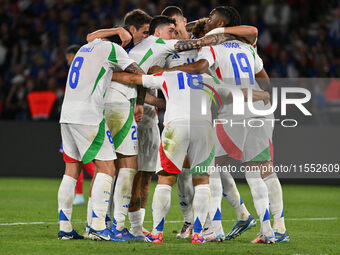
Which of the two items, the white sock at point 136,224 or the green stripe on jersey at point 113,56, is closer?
the green stripe on jersey at point 113,56

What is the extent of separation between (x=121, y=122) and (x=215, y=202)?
134 centimetres

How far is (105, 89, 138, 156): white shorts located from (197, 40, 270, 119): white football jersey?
0.98m

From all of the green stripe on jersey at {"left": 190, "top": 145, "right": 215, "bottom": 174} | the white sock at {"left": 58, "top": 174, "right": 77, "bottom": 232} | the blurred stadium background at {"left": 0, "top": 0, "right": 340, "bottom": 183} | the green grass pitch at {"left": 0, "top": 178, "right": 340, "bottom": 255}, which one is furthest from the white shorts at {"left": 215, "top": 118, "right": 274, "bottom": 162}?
the blurred stadium background at {"left": 0, "top": 0, "right": 340, "bottom": 183}

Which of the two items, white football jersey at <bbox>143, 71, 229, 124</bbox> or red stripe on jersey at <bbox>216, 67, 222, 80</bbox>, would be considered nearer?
white football jersey at <bbox>143, 71, 229, 124</bbox>

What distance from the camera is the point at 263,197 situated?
7.80 metres

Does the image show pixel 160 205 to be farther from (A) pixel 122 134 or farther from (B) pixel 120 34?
(B) pixel 120 34

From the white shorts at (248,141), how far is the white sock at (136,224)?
1285 millimetres

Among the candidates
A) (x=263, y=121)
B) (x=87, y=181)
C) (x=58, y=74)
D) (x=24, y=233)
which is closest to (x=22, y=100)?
(x=58, y=74)

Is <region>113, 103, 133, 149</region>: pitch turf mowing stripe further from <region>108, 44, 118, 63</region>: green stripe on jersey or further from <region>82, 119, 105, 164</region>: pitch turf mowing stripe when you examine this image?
<region>108, 44, 118, 63</region>: green stripe on jersey

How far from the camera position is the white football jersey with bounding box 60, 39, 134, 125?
25.7 ft

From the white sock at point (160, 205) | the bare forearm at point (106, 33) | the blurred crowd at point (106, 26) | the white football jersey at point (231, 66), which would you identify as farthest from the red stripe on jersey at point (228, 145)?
the blurred crowd at point (106, 26)

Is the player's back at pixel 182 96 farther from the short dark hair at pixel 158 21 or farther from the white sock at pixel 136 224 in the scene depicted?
the white sock at pixel 136 224

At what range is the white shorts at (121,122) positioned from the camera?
816 cm

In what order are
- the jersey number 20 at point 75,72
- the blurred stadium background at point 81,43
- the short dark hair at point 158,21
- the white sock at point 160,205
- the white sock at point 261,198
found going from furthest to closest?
the blurred stadium background at point 81,43 < the short dark hair at point 158,21 < the jersey number 20 at point 75,72 < the white sock at point 261,198 < the white sock at point 160,205
